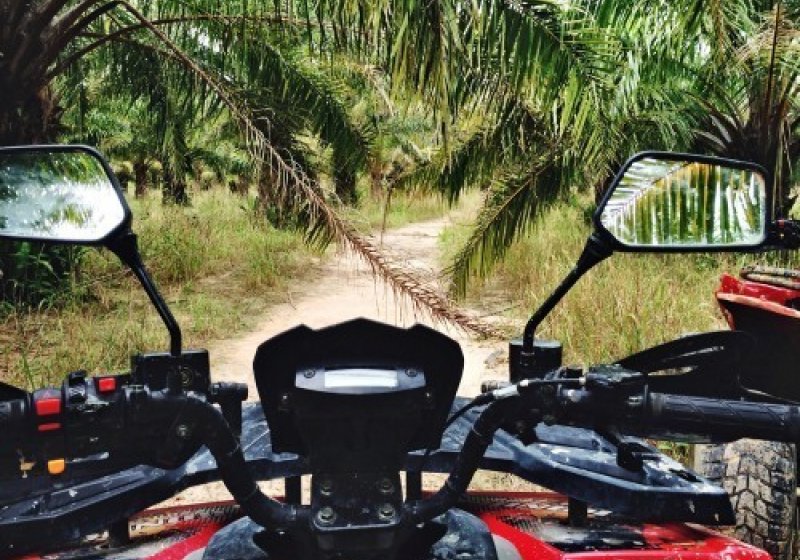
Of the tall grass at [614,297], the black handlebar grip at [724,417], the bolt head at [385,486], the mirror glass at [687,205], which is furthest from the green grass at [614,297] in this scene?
the bolt head at [385,486]

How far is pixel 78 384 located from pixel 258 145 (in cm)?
464

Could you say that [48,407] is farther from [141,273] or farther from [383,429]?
[383,429]

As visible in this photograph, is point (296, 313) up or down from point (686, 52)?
down

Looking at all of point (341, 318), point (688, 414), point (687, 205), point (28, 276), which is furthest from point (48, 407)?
point (341, 318)

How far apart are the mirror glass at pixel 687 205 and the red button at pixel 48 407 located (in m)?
0.98

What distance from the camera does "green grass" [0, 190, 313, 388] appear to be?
6398 mm

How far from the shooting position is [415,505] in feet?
4.13

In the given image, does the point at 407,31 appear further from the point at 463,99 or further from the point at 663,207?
the point at 663,207

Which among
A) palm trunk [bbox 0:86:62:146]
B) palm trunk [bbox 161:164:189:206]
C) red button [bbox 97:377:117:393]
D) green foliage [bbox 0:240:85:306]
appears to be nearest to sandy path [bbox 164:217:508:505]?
red button [bbox 97:377:117:393]

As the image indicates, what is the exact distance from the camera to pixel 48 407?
1.14 m

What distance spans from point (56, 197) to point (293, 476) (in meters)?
0.83

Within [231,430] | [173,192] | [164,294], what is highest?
[173,192]

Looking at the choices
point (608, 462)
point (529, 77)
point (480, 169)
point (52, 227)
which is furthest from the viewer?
point (480, 169)

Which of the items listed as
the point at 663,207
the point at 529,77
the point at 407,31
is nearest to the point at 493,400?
the point at 663,207
